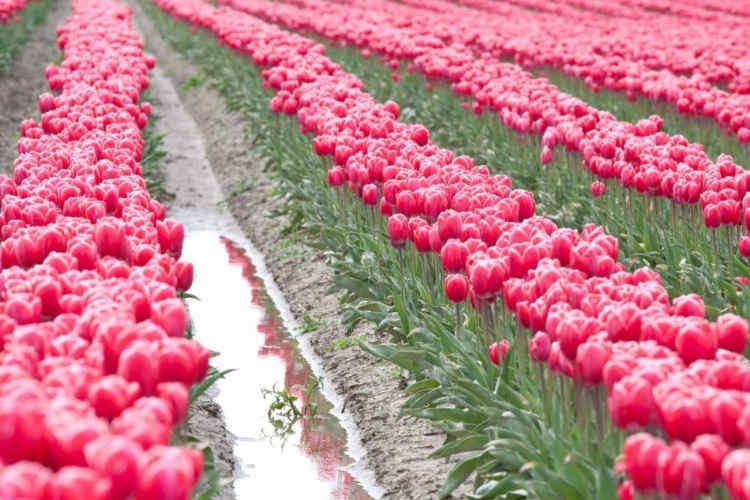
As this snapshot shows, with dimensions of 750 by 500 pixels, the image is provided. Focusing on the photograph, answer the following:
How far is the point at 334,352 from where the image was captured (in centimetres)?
771

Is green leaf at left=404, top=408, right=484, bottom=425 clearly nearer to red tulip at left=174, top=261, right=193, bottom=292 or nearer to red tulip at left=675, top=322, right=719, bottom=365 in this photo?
red tulip at left=174, top=261, right=193, bottom=292

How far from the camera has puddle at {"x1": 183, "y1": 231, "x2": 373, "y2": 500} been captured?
6051mm

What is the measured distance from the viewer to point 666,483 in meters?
3.13

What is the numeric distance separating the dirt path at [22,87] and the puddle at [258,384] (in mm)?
3747

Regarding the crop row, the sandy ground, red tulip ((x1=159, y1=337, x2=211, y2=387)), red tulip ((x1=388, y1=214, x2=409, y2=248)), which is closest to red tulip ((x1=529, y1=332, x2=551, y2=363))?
red tulip ((x1=159, y1=337, x2=211, y2=387))

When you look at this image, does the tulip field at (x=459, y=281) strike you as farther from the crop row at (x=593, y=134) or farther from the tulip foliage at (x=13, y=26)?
the tulip foliage at (x=13, y=26)

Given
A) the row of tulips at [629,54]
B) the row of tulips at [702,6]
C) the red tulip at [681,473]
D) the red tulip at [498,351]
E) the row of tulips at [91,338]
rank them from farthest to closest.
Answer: the row of tulips at [702,6] < the row of tulips at [629,54] < the red tulip at [498,351] < the red tulip at [681,473] < the row of tulips at [91,338]

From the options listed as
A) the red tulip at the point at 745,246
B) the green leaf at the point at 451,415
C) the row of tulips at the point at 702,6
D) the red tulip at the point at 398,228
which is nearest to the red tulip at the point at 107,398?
the green leaf at the point at 451,415

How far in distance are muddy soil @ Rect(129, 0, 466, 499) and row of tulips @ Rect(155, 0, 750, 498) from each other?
0.71 meters

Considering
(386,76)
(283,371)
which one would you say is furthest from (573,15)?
(283,371)

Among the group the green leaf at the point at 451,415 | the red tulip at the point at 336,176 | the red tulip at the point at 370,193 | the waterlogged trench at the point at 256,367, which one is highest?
the red tulip at the point at 370,193

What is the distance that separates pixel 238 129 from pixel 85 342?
12499 millimetres

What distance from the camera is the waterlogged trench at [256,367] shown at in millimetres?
6078

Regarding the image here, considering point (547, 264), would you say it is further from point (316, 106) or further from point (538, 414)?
point (316, 106)
